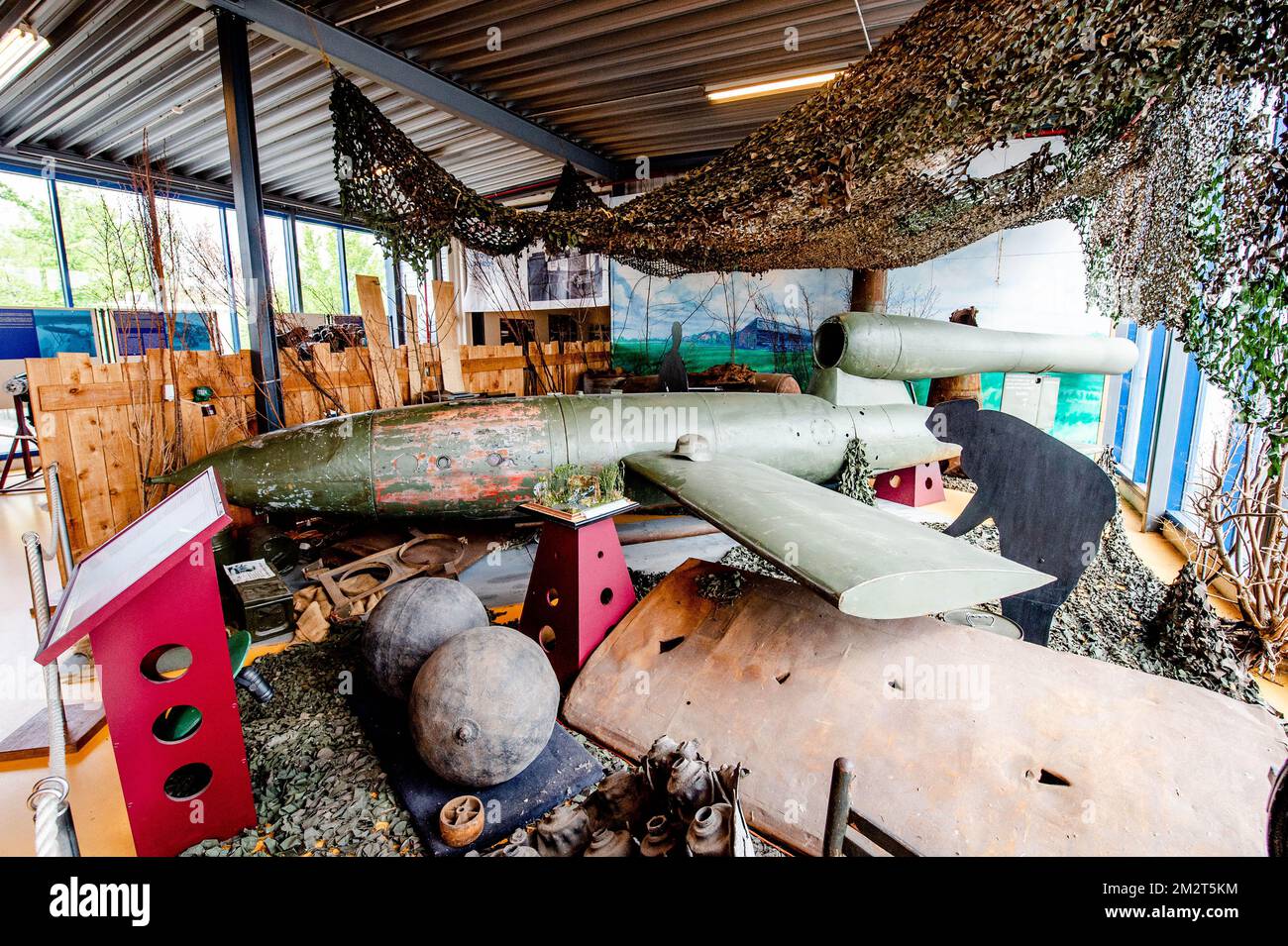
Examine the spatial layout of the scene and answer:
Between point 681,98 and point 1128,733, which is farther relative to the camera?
point 681,98

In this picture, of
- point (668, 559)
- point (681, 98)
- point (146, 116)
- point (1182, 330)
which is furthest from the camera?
point (146, 116)

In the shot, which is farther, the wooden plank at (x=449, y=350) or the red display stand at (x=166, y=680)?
the wooden plank at (x=449, y=350)

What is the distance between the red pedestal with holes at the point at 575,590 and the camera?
10.7 feet

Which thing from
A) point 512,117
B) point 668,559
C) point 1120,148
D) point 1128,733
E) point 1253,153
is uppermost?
point 512,117

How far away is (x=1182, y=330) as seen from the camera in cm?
260

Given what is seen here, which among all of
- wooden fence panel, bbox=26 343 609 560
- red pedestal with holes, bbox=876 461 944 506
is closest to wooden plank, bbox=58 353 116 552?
wooden fence panel, bbox=26 343 609 560

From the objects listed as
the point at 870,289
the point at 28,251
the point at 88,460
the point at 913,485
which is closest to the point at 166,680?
the point at 88,460

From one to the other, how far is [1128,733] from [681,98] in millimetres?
7225

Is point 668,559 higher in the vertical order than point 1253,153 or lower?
lower

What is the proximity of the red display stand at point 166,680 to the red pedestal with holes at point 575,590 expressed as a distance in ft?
5.06

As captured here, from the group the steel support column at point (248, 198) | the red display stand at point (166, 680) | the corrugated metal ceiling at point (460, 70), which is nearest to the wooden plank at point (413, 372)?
the steel support column at point (248, 198)

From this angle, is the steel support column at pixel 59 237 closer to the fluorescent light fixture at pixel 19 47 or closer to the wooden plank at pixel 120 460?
the fluorescent light fixture at pixel 19 47
